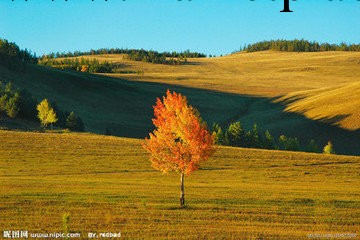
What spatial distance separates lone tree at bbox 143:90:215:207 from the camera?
35812 mm

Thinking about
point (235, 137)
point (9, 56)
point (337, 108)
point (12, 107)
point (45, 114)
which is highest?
point (9, 56)

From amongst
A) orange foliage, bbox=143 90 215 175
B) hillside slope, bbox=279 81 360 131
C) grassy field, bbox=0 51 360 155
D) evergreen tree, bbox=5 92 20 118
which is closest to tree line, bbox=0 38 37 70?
grassy field, bbox=0 51 360 155

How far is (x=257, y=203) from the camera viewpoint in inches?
1454

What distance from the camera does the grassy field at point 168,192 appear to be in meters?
28.5

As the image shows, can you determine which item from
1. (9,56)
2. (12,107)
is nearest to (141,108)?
(9,56)

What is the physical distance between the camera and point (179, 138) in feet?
121

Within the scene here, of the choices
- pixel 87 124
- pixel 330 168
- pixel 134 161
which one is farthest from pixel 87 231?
pixel 87 124

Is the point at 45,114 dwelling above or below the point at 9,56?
below

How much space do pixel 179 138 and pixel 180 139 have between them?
63 cm

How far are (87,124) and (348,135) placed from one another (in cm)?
5349

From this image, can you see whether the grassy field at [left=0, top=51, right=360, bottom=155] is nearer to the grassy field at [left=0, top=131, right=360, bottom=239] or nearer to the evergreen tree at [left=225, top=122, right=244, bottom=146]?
the evergreen tree at [left=225, top=122, right=244, bottom=146]

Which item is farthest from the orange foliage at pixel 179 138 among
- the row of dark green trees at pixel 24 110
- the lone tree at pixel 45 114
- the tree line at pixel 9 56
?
the tree line at pixel 9 56

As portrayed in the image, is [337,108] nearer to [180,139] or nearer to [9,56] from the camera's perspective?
[9,56]

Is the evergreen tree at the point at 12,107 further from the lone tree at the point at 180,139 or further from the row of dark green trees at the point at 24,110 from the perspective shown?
the lone tree at the point at 180,139
